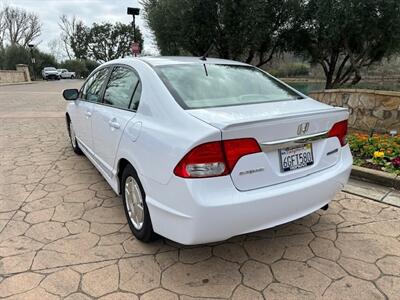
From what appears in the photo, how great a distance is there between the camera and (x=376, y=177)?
153 inches

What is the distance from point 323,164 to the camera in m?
2.45

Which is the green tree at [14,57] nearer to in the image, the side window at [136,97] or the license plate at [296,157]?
the side window at [136,97]

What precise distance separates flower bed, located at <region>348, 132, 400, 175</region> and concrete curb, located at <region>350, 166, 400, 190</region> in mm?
145

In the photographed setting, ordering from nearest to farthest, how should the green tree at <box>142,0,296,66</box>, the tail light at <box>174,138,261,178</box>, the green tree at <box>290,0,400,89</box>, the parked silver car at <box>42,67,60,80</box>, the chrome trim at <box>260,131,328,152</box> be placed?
the tail light at <box>174,138,261,178</box> → the chrome trim at <box>260,131,328,152</box> → the green tree at <box>290,0,400,89</box> → the green tree at <box>142,0,296,66</box> → the parked silver car at <box>42,67,60,80</box>

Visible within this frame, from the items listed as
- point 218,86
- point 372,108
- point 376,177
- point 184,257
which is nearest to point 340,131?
point 218,86

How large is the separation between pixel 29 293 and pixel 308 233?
2.24 meters

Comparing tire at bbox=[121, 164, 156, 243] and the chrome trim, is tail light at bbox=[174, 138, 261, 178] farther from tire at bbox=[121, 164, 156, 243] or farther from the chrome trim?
tire at bbox=[121, 164, 156, 243]

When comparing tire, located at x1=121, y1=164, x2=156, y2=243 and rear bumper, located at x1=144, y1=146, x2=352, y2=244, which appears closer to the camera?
rear bumper, located at x1=144, y1=146, x2=352, y2=244

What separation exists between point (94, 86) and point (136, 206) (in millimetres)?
1910

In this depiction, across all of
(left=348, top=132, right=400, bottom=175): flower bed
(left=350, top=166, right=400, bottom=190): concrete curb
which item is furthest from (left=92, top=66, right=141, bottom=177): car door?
(left=348, top=132, right=400, bottom=175): flower bed

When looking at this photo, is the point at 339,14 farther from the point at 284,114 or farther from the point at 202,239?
the point at 202,239

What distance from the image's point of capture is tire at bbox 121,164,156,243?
2.54m

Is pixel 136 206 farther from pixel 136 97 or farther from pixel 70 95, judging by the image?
pixel 70 95

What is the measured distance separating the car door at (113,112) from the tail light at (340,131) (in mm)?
1563
